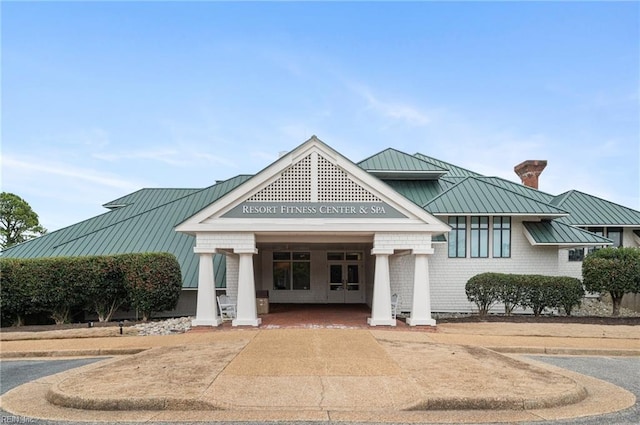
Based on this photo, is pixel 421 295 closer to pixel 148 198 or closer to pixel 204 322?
pixel 204 322

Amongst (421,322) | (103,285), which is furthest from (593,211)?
(103,285)

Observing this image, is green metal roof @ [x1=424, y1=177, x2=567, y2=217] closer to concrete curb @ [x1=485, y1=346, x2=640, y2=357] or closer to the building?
the building

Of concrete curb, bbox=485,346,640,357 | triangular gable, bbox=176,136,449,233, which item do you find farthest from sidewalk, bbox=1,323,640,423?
triangular gable, bbox=176,136,449,233

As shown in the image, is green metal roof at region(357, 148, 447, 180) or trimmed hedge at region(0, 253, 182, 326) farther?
green metal roof at region(357, 148, 447, 180)

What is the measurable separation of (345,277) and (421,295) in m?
7.53

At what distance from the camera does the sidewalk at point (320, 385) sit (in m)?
6.00

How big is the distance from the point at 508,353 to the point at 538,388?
4.19 meters

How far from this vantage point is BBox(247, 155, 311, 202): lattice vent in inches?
582

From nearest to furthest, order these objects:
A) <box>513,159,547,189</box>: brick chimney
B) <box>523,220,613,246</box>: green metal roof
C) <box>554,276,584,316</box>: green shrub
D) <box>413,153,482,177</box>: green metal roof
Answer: <box>554,276,584,316</box>: green shrub
<box>523,220,613,246</box>: green metal roof
<box>413,153,482,177</box>: green metal roof
<box>513,159,547,189</box>: brick chimney

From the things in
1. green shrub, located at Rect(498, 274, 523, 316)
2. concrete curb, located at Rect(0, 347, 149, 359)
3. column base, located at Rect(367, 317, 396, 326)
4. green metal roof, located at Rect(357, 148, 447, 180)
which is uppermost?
green metal roof, located at Rect(357, 148, 447, 180)

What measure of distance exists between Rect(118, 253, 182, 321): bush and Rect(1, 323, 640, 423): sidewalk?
5.29 m

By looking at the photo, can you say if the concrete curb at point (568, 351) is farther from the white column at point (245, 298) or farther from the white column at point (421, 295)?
the white column at point (245, 298)

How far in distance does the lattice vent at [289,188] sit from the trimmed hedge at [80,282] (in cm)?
515

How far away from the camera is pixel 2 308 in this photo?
53.4 ft
